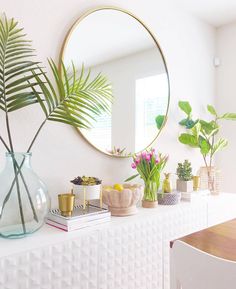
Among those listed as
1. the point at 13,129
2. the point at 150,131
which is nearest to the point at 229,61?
the point at 150,131

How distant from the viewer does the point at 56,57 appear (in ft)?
5.34

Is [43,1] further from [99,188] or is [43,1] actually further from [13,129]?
[99,188]

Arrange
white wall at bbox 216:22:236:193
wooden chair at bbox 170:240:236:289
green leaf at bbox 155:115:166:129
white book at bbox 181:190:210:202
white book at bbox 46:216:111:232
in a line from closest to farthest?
wooden chair at bbox 170:240:236:289
white book at bbox 46:216:111:232
white book at bbox 181:190:210:202
green leaf at bbox 155:115:166:129
white wall at bbox 216:22:236:193

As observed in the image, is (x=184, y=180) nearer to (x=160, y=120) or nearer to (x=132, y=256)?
(x=160, y=120)

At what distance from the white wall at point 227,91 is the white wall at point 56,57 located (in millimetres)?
149

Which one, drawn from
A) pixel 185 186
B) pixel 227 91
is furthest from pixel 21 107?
pixel 227 91

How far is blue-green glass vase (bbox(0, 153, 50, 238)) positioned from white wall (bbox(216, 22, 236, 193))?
201cm

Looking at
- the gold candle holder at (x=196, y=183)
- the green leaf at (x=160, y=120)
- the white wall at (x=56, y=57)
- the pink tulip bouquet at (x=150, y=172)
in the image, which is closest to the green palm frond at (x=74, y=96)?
the white wall at (x=56, y=57)

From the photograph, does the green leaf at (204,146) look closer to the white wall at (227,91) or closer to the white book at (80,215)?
the white wall at (227,91)

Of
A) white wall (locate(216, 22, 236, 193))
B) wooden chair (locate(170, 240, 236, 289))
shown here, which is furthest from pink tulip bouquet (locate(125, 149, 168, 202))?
white wall (locate(216, 22, 236, 193))

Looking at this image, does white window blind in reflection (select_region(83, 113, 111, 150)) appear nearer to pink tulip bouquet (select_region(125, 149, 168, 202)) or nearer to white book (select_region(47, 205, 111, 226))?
pink tulip bouquet (select_region(125, 149, 168, 202))

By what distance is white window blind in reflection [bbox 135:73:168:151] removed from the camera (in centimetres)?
207

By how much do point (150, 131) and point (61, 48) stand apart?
878mm

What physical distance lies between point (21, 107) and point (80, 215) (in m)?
0.58
